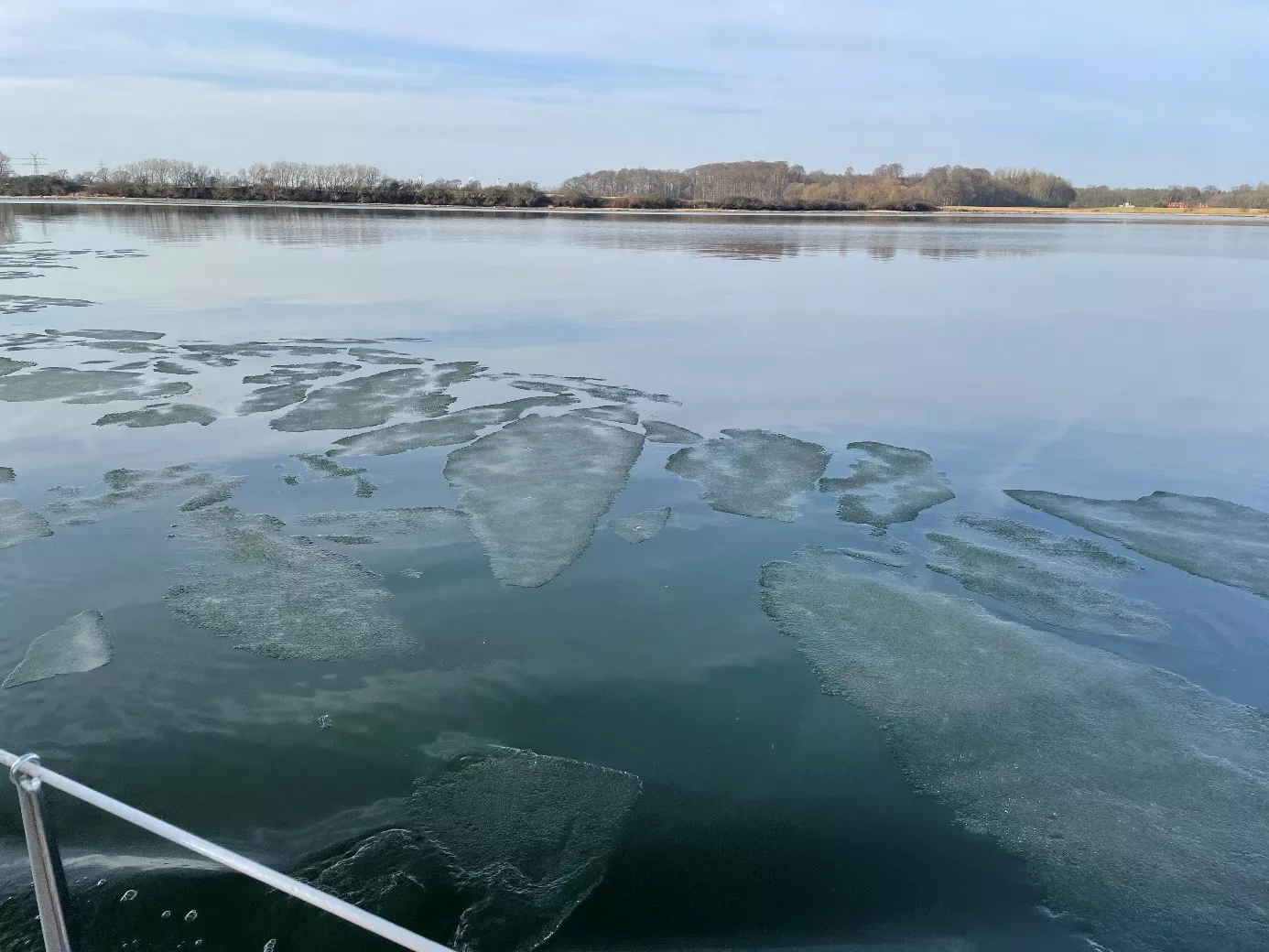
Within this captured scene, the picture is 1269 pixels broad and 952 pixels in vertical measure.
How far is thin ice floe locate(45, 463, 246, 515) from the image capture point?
6.63 metres

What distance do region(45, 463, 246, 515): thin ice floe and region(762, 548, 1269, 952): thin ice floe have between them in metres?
4.44

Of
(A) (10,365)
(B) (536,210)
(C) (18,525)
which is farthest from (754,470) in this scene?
(B) (536,210)

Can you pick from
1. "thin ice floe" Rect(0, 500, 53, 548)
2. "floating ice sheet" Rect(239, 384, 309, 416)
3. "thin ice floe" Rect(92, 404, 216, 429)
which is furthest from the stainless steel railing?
"floating ice sheet" Rect(239, 384, 309, 416)

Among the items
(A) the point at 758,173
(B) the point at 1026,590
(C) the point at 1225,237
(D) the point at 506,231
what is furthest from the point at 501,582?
(A) the point at 758,173

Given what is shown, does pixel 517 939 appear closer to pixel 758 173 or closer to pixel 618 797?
pixel 618 797

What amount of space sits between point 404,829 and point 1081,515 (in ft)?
18.9

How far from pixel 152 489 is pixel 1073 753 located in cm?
669

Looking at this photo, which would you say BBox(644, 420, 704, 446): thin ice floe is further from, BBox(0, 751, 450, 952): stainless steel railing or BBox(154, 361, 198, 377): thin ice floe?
BBox(0, 751, 450, 952): stainless steel railing

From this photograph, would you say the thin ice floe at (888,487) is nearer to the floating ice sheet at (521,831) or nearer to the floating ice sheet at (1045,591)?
the floating ice sheet at (1045,591)

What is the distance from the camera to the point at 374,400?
9.91m

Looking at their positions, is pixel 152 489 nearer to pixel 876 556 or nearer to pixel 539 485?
pixel 539 485

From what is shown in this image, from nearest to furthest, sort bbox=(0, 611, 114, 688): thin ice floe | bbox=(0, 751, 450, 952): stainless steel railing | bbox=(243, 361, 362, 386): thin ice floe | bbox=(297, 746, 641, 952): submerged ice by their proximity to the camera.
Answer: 1. bbox=(0, 751, 450, 952): stainless steel railing
2. bbox=(297, 746, 641, 952): submerged ice
3. bbox=(0, 611, 114, 688): thin ice floe
4. bbox=(243, 361, 362, 386): thin ice floe

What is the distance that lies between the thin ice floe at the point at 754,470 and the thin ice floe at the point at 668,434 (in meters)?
0.19

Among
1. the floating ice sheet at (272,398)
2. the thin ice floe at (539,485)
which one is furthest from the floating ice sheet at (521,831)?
the floating ice sheet at (272,398)
